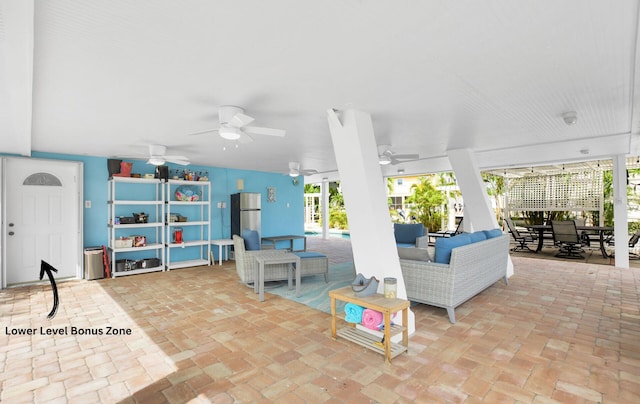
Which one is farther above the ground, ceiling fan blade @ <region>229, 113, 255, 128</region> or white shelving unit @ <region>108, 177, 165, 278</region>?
ceiling fan blade @ <region>229, 113, 255, 128</region>

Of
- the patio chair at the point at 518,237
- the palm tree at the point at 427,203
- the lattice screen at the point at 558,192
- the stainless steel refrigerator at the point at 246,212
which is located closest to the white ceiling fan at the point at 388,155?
the stainless steel refrigerator at the point at 246,212

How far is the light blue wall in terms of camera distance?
19.9 feet

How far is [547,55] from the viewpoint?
2.25m

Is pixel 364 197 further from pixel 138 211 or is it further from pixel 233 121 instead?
pixel 138 211

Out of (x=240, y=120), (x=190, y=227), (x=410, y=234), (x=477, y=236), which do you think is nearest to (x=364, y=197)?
(x=240, y=120)

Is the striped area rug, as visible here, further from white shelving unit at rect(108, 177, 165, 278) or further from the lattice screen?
the lattice screen

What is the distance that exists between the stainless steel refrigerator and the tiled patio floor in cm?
297

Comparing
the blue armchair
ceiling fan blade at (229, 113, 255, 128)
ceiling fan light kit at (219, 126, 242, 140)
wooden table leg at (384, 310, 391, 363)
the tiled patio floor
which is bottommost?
the tiled patio floor

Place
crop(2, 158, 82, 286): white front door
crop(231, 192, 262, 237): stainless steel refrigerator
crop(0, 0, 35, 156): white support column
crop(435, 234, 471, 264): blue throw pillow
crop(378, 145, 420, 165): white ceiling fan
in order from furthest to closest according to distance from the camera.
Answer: crop(231, 192, 262, 237): stainless steel refrigerator → crop(2, 158, 82, 286): white front door → crop(378, 145, 420, 165): white ceiling fan → crop(435, 234, 471, 264): blue throw pillow → crop(0, 0, 35, 156): white support column

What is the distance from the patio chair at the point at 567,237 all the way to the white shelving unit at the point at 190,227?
317 inches

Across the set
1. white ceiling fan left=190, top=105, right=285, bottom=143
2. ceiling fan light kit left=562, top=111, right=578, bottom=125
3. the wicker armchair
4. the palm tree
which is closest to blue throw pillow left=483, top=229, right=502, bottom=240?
ceiling fan light kit left=562, top=111, right=578, bottom=125

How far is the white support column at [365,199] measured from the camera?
128 inches

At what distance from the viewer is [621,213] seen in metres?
6.51

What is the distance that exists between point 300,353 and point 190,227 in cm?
535
